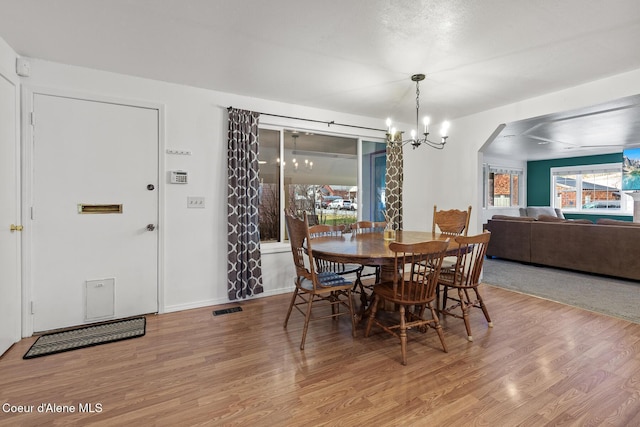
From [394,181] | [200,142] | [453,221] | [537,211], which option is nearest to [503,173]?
[537,211]

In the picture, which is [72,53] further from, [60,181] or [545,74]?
[545,74]

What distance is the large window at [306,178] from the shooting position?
3.93 meters

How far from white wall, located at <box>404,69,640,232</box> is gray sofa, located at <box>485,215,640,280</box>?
5.17 feet

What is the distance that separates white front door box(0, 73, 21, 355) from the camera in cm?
231

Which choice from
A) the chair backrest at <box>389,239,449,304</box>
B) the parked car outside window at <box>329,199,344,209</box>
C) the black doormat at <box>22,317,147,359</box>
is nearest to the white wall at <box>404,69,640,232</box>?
the parked car outside window at <box>329,199,344,209</box>

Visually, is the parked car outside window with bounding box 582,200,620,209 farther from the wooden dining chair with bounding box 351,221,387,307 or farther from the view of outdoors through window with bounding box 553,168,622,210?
the wooden dining chair with bounding box 351,221,387,307

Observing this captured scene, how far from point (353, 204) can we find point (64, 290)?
11.5 feet

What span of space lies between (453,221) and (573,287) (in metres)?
→ 2.03

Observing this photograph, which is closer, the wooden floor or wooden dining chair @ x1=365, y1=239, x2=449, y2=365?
the wooden floor

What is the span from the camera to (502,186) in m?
9.06

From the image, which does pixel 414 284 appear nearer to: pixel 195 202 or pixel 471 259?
pixel 471 259

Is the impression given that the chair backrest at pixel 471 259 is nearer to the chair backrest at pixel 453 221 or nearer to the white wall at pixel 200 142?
the chair backrest at pixel 453 221

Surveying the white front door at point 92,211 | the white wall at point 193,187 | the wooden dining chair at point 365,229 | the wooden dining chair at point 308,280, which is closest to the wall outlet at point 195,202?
the white wall at point 193,187

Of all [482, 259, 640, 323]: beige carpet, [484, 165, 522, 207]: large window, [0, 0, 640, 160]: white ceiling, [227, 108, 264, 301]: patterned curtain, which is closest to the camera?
[0, 0, 640, 160]: white ceiling
